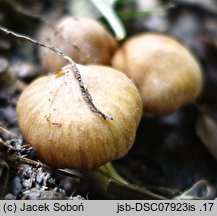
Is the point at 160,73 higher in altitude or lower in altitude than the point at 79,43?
lower

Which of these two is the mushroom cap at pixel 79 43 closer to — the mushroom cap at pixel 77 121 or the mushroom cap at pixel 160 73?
the mushroom cap at pixel 160 73

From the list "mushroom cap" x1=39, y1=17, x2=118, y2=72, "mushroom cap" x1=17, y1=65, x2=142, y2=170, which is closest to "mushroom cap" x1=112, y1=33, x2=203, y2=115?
"mushroom cap" x1=39, y1=17, x2=118, y2=72

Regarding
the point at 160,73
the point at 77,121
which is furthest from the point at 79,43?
the point at 77,121

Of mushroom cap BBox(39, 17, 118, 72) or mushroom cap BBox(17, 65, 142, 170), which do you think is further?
mushroom cap BBox(39, 17, 118, 72)

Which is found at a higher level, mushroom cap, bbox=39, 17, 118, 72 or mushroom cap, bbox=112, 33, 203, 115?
mushroom cap, bbox=39, 17, 118, 72

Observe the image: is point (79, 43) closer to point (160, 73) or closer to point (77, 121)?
point (160, 73)

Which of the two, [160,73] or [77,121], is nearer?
[77,121]

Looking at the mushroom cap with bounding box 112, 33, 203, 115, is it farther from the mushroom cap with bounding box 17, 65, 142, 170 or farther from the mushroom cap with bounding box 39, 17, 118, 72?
the mushroom cap with bounding box 17, 65, 142, 170
